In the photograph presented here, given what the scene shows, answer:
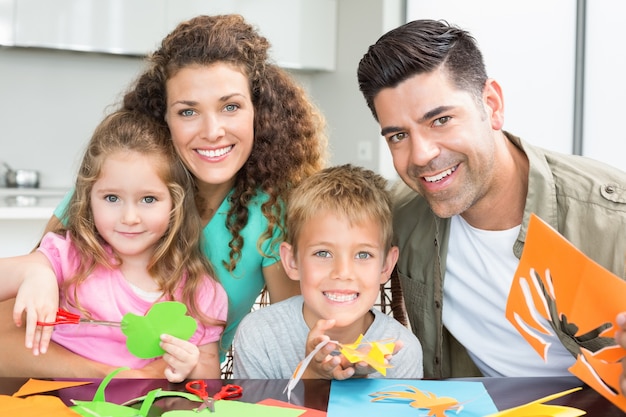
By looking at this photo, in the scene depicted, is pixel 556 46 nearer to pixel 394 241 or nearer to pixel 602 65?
pixel 602 65

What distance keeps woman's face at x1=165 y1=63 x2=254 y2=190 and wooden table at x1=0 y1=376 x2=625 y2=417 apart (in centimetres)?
60

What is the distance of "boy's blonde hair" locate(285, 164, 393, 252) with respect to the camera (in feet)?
4.66

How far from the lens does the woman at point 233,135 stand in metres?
1.60

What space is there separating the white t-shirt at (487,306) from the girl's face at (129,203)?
25.2 inches

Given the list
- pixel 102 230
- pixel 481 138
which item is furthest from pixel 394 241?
pixel 102 230

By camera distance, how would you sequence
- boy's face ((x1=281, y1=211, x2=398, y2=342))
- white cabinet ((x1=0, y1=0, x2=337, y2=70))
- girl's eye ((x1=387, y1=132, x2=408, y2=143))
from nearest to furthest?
boy's face ((x1=281, y1=211, x2=398, y2=342)), girl's eye ((x1=387, y1=132, x2=408, y2=143)), white cabinet ((x1=0, y1=0, x2=337, y2=70))

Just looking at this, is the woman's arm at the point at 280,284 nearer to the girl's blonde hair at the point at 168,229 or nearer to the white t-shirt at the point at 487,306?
the girl's blonde hair at the point at 168,229

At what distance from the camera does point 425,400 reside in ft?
3.32

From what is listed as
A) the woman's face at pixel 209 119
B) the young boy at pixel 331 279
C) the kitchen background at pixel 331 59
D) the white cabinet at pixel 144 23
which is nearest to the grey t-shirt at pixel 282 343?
the young boy at pixel 331 279

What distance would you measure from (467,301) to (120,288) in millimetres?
738

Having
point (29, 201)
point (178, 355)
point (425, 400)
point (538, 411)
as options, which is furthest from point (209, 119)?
point (29, 201)

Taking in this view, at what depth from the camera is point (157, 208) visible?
1.50m

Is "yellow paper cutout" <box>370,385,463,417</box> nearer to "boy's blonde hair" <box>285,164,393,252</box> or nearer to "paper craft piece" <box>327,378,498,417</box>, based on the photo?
"paper craft piece" <box>327,378,498,417</box>

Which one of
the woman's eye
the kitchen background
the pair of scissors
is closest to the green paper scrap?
the pair of scissors
